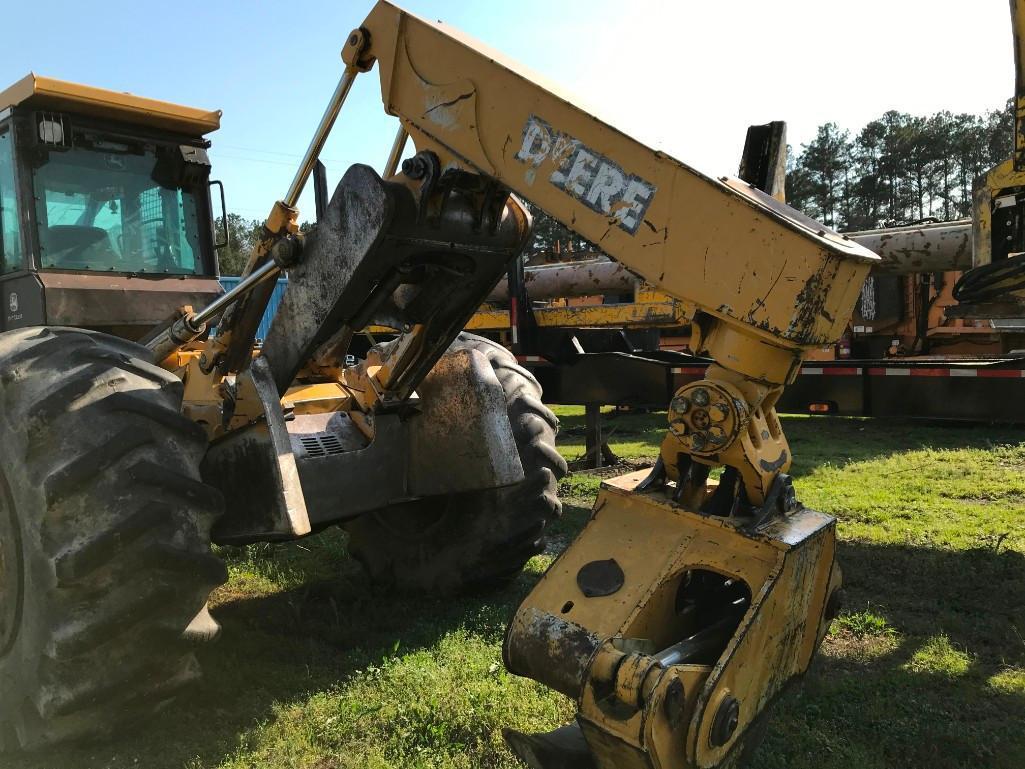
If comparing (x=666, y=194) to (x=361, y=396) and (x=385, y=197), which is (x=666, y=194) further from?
(x=361, y=396)

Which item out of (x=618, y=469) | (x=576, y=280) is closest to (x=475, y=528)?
(x=618, y=469)

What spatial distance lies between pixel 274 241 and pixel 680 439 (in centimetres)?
188

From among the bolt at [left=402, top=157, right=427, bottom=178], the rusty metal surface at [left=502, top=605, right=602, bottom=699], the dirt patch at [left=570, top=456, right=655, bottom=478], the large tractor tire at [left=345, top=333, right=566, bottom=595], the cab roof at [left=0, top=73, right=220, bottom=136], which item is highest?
the cab roof at [left=0, top=73, right=220, bottom=136]

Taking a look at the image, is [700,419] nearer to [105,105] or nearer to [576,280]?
[105,105]

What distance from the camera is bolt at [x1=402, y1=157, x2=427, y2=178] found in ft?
9.81

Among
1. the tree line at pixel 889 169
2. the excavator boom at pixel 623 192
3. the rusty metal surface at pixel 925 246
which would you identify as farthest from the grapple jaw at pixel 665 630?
the tree line at pixel 889 169

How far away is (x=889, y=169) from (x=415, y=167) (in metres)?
55.7

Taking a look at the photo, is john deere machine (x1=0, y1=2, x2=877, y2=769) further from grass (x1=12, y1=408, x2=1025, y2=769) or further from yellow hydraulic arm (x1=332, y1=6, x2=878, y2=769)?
grass (x1=12, y1=408, x2=1025, y2=769)

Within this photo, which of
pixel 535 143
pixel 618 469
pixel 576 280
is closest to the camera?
pixel 535 143

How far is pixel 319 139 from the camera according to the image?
338 cm

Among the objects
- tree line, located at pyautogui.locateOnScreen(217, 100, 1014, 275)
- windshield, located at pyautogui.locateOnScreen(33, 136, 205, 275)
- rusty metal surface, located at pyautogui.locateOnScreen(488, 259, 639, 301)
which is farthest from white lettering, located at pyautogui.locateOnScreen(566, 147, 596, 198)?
tree line, located at pyautogui.locateOnScreen(217, 100, 1014, 275)

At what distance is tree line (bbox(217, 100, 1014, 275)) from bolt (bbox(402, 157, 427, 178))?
4475 cm

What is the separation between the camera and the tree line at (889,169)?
48.5m

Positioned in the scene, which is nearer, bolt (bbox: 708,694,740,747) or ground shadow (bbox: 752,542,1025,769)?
bolt (bbox: 708,694,740,747)
